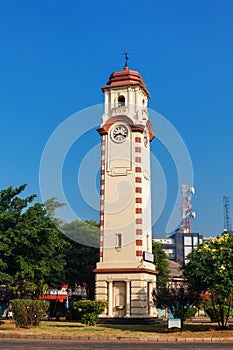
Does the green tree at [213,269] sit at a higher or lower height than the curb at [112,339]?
higher

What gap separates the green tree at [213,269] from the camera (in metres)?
24.5

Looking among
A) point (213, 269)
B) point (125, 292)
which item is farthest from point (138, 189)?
point (213, 269)

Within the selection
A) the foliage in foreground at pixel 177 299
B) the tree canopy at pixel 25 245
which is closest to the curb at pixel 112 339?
the foliage in foreground at pixel 177 299

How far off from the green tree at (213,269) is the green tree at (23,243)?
11.1 metres

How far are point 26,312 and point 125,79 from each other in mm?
23590

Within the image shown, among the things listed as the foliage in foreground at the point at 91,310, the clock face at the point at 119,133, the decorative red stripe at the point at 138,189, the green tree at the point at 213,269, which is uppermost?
the clock face at the point at 119,133

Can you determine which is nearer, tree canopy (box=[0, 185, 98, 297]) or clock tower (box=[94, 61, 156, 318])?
tree canopy (box=[0, 185, 98, 297])

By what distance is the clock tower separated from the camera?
35344mm

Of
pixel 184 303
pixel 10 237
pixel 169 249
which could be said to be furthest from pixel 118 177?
pixel 169 249

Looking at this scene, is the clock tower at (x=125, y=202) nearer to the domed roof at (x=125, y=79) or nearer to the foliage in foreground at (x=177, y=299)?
the domed roof at (x=125, y=79)

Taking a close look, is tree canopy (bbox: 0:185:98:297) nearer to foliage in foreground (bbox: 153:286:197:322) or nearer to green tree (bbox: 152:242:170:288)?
foliage in foreground (bbox: 153:286:197:322)

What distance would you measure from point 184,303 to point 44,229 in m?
11.5

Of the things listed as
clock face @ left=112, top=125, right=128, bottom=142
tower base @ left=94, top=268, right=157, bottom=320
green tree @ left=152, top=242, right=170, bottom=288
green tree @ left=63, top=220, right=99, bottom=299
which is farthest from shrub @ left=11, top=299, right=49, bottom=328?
green tree @ left=152, top=242, right=170, bottom=288

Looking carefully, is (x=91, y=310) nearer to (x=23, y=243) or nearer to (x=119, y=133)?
(x=23, y=243)
